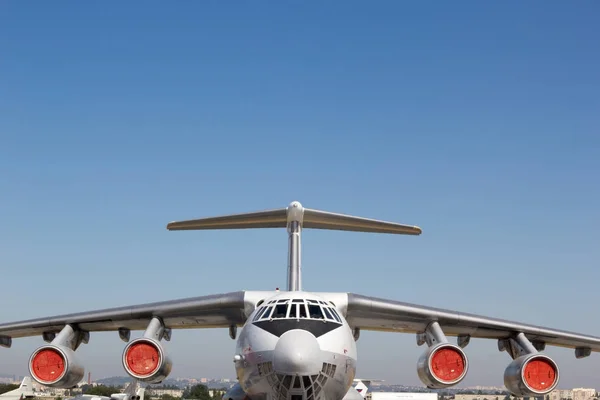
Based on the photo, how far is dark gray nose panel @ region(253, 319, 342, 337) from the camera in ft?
33.3

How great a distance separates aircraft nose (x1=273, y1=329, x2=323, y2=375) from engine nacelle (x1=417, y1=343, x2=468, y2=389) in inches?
182

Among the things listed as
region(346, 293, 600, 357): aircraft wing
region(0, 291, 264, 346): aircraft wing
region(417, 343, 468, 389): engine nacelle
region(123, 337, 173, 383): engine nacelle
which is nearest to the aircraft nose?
region(0, 291, 264, 346): aircraft wing

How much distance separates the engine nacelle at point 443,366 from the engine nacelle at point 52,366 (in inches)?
301

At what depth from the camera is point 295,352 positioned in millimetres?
9430

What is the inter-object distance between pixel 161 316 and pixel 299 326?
5.79 metres

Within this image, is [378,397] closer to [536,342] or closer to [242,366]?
[536,342]

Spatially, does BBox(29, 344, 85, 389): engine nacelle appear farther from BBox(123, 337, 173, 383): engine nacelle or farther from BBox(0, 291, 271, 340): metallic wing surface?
BBox(123, 337, 173, 383): engine nacelle

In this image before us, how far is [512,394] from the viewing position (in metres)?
14.6

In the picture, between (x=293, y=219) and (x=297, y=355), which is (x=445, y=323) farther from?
(x=297, y=355)

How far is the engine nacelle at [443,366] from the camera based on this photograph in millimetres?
13508

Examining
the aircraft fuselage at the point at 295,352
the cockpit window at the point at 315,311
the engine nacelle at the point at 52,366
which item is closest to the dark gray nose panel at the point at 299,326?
the aircraft fuselage at the point at 295,352

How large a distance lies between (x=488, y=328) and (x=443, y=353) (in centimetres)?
214

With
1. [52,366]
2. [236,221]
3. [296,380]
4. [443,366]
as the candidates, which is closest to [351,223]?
[236,221]

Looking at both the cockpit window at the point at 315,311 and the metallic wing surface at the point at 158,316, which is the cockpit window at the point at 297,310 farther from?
the metallic wing surface at the point at 158,316
